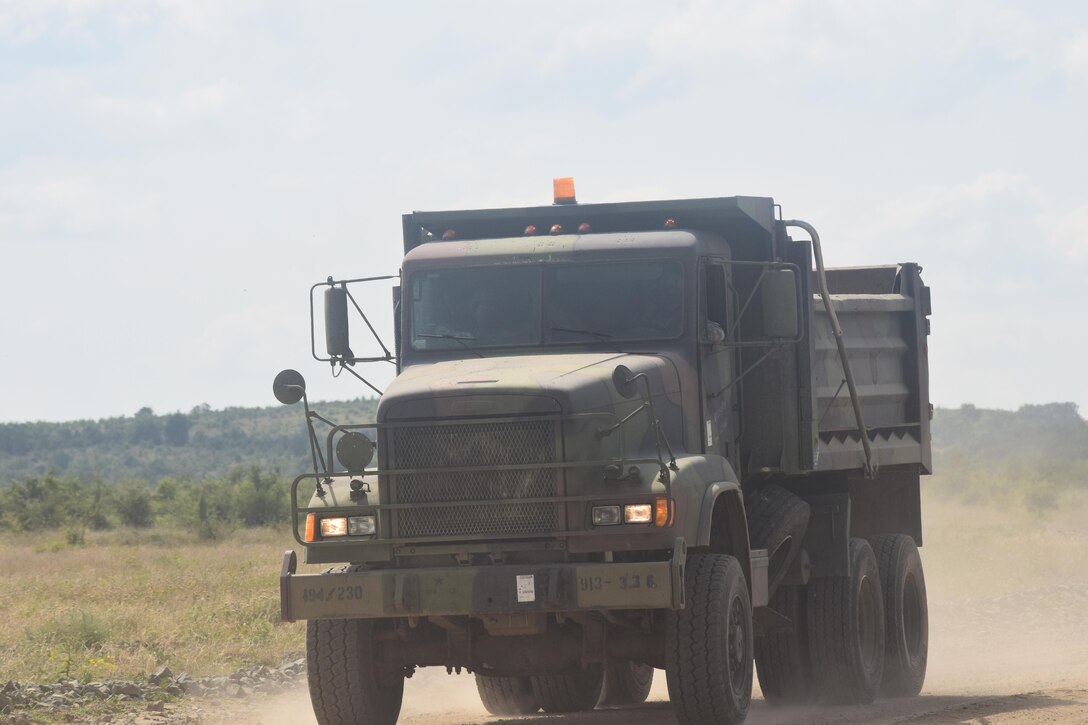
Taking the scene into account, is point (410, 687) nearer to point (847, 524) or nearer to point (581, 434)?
point (847, 524)

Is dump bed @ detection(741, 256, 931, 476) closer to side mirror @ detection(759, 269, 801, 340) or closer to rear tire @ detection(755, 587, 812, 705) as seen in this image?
rear tire @ detection(755, 587, 812, 705)

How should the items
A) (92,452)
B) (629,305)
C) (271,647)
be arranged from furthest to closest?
(92,452), (271,647), (629,305)

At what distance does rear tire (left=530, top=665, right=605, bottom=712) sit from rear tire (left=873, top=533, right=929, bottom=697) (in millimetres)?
2274

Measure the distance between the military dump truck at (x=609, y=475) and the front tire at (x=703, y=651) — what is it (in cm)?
1

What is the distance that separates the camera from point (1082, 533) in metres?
33.2

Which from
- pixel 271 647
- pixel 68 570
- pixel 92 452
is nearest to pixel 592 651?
pixel 271 647

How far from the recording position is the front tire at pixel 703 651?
9.26 metres

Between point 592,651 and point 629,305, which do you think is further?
point 629,305

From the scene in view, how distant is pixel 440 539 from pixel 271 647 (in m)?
7.20

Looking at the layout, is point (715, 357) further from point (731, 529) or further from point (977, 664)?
point (977, 664)

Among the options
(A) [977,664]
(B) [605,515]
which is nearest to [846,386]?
(B) [605,515]

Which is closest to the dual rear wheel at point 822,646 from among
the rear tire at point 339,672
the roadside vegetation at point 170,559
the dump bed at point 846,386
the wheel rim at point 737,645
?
the dump bed at point 846,386

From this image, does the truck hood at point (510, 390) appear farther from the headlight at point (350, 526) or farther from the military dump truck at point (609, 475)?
the headlight at point (350, 526)

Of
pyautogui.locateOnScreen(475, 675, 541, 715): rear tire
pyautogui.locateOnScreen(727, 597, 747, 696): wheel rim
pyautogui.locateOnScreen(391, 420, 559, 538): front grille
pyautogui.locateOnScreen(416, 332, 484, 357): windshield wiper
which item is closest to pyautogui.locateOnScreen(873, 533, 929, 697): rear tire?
pyautogui.locateOnScreen(475, 675, 541, 715): rear tire
